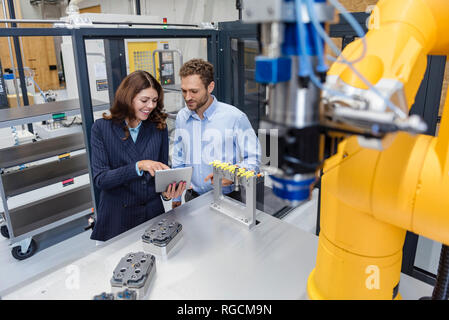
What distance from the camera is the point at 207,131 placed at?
6.91ft

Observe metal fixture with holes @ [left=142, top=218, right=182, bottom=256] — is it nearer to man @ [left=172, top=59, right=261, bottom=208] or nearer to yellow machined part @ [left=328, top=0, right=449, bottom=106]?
man @ [left=172, top=59, right=261, bottom=208]

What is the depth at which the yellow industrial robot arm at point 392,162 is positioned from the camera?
721 millimetres

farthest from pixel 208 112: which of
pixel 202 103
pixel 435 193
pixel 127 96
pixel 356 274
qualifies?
pixel 435 193

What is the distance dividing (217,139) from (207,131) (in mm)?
84

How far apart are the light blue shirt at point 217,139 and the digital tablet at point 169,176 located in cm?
42

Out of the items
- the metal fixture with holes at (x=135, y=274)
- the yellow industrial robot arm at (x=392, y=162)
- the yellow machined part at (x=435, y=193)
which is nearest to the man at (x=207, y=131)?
the metal fixture with holes at (x=135, y=274)

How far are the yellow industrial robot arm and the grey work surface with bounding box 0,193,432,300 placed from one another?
335 mm

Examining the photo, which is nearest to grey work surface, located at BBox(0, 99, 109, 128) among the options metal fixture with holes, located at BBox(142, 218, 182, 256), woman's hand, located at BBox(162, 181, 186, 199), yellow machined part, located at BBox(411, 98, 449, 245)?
woman's hand, located at BBox(162, 181, 186, 199)

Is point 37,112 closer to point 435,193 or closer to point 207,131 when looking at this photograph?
point 207,131

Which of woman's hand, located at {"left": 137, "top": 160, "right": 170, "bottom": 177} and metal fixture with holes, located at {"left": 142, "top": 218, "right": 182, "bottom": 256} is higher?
woman's hand, located at {"left": 137, "top": 160, "right": 170, "bottom": 177}

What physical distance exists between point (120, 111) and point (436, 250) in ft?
8.10

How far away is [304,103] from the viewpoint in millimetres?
635

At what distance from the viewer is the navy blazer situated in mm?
1777

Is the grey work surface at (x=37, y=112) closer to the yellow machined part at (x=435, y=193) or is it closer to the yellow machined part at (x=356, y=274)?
the yellow machined part at (x=356, y=274)
